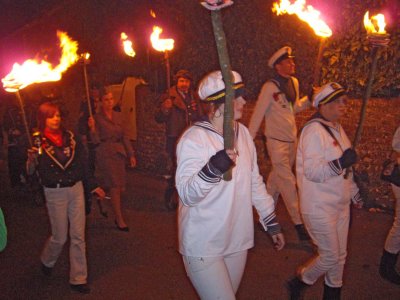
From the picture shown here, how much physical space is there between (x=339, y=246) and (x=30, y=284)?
341 centimetres

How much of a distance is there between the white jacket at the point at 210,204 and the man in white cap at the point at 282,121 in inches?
124

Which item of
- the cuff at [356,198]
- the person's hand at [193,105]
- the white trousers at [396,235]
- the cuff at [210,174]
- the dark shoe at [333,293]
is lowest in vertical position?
the dark shoe at [333,293]

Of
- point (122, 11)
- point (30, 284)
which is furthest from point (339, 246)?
point (122, 11)

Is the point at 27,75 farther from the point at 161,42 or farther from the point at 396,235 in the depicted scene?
the point at 396,235

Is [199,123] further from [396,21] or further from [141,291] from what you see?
[396,21]

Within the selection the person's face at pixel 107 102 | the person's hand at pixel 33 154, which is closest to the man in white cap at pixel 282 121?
the person's face at pixel 107 102

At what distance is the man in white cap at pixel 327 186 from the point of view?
421cm

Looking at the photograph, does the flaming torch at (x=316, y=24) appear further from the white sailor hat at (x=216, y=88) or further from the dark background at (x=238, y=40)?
the white sailor hat at (x=216, y=88)

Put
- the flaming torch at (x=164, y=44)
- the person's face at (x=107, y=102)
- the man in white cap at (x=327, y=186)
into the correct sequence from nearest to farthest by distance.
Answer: the man in white cap at (x=327, y=186)
the person's face at (x=107, y=102)
the flaming torch at (x=164, y=44)

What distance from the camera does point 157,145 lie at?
12414 mm

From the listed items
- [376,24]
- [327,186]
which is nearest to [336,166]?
[327,186]

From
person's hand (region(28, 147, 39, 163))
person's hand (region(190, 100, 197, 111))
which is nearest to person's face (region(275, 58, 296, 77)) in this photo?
person's hand (region(190, 100, 197, 111))

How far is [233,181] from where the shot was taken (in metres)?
3.35

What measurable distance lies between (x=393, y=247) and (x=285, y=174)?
1811 millimetres
